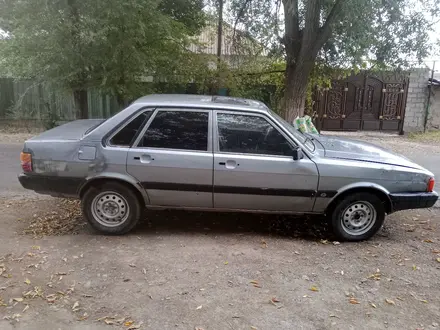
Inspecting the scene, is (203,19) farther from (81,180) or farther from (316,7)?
(81,180)

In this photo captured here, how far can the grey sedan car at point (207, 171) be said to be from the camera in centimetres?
450

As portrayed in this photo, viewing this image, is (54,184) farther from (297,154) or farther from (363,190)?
(363,190)

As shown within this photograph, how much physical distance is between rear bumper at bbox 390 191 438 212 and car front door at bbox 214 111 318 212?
38.8 inches

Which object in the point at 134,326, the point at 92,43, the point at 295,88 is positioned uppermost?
the point at 92,43

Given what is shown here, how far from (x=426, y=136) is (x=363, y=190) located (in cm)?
1151

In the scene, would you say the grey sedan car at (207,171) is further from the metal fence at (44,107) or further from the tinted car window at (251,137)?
the metal fence at (44,107)

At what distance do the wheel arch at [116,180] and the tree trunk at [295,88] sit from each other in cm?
507

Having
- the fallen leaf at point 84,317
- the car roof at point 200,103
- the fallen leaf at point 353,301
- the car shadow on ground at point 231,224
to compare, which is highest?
the car roof at point 200,103

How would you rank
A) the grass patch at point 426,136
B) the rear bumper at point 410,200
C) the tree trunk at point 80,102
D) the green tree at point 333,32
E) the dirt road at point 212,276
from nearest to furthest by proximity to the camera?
1. the dirt road at point 212,276
2. the rear bumper at point 410,200
3. the green tree at point 333,32
4. the tree trunk at point 80,102
5. the grass patch at point 426,136

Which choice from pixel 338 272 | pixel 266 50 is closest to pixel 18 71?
pixel 266 50

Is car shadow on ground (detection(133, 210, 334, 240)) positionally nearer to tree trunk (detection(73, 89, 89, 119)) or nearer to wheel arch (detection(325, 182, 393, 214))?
wheel arch (detection(325, 182, 393, 214))

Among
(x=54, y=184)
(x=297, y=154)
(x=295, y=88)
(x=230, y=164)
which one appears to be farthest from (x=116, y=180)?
(x=295, y=88)

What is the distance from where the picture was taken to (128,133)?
4562mm

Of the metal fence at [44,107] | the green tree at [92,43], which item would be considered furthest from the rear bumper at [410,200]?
the metal fence at [44,107]
